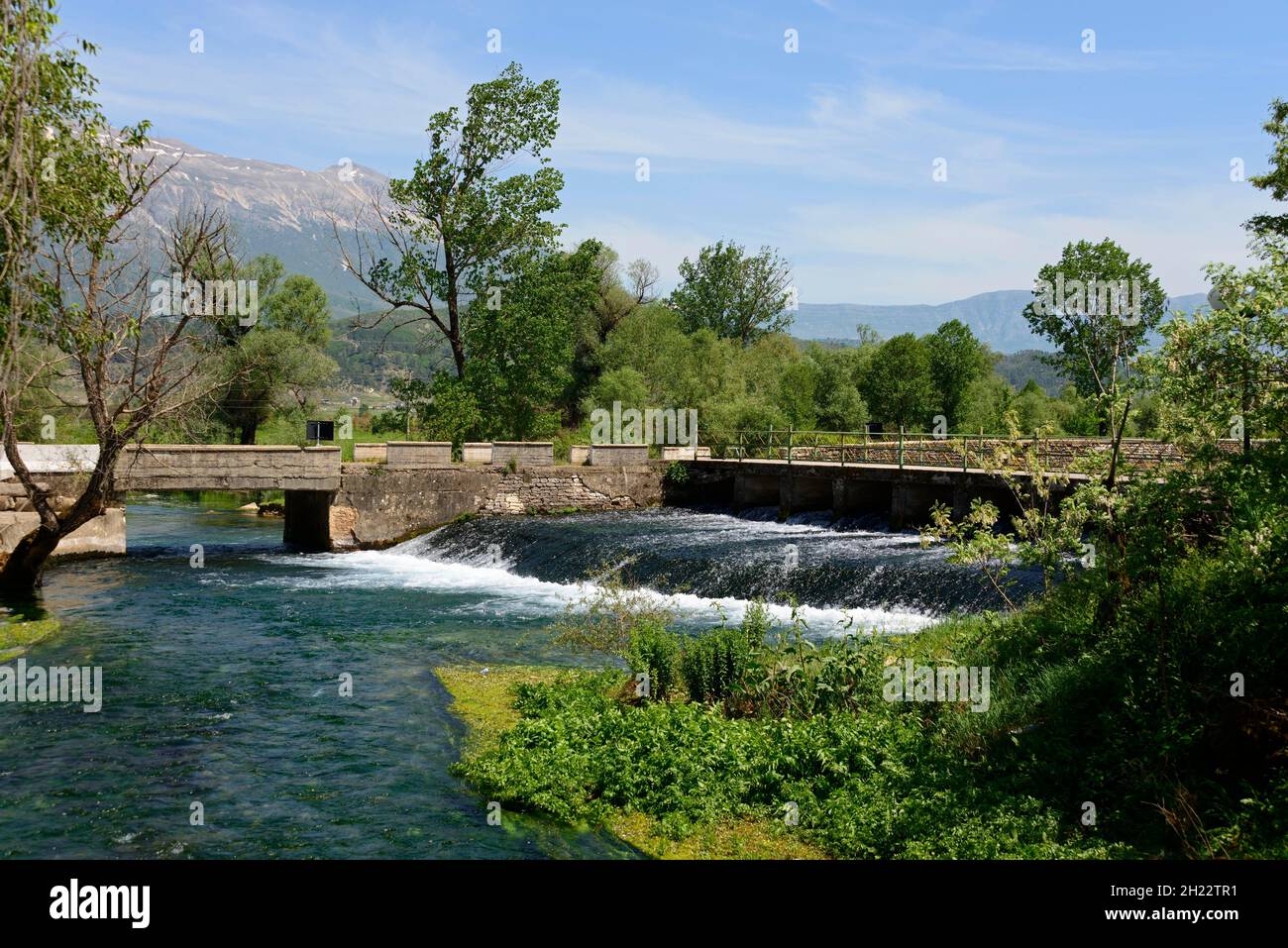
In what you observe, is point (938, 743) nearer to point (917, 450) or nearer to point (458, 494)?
point (917, 450)

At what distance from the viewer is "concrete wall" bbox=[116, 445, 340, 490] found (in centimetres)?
2622

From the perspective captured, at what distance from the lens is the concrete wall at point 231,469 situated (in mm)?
26219

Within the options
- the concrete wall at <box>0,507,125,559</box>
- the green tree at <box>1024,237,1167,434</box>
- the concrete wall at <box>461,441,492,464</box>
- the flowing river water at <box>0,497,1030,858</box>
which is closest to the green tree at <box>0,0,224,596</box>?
the flowing river water at <box>0,497,1030,858</box>

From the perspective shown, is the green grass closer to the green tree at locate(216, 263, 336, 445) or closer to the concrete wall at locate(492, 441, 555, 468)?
the concrete wall at locate(492, 441, 555, 468)

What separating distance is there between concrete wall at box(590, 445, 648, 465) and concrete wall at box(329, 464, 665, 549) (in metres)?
0.27

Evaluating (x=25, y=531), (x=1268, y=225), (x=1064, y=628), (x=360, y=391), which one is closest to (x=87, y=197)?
(x=25, y=531)

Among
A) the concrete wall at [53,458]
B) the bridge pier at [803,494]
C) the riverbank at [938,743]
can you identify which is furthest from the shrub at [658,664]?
the concrete wall at [53,458]

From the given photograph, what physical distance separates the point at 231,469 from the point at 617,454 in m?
11.9

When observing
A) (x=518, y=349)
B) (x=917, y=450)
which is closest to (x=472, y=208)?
(x=518, y=349)

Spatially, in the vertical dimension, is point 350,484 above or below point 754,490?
above

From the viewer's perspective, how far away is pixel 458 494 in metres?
31.1

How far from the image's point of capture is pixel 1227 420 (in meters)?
9.09

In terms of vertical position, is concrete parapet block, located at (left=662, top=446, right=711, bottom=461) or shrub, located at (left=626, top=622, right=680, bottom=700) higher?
concrete parapet block, located at (left=662, top=446, right=711, bottom=461)
